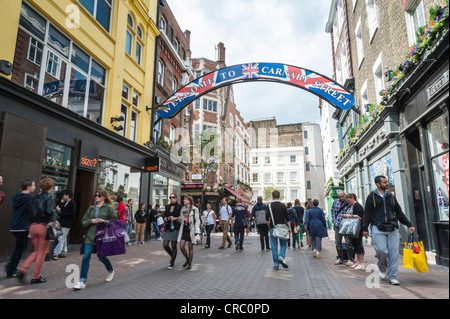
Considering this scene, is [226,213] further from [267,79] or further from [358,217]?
[267,79]

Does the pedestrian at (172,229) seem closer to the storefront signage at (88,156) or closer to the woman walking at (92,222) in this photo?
the woman walking at (92,222)

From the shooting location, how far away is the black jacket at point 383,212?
17.0 ft

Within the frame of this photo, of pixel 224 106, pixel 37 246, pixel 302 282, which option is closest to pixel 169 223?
pixel 37 246

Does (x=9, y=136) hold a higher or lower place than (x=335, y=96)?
lower

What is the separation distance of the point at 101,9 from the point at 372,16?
37.9 feet

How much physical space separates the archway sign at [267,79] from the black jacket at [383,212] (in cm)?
696

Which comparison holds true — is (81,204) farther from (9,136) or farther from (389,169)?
(389,169)

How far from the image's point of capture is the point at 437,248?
6738 mm

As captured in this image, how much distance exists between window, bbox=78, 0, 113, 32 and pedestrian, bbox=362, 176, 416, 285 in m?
11.5

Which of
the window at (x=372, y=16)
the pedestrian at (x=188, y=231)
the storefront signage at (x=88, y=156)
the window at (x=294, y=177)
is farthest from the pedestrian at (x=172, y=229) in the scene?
the window at (x=294, y=177)

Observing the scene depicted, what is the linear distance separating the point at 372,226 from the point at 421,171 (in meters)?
3.74

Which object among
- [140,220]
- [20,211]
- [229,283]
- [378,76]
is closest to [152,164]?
[140,220]

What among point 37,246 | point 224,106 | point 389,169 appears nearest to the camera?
point 37,246

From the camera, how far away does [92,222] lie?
4961 mm
